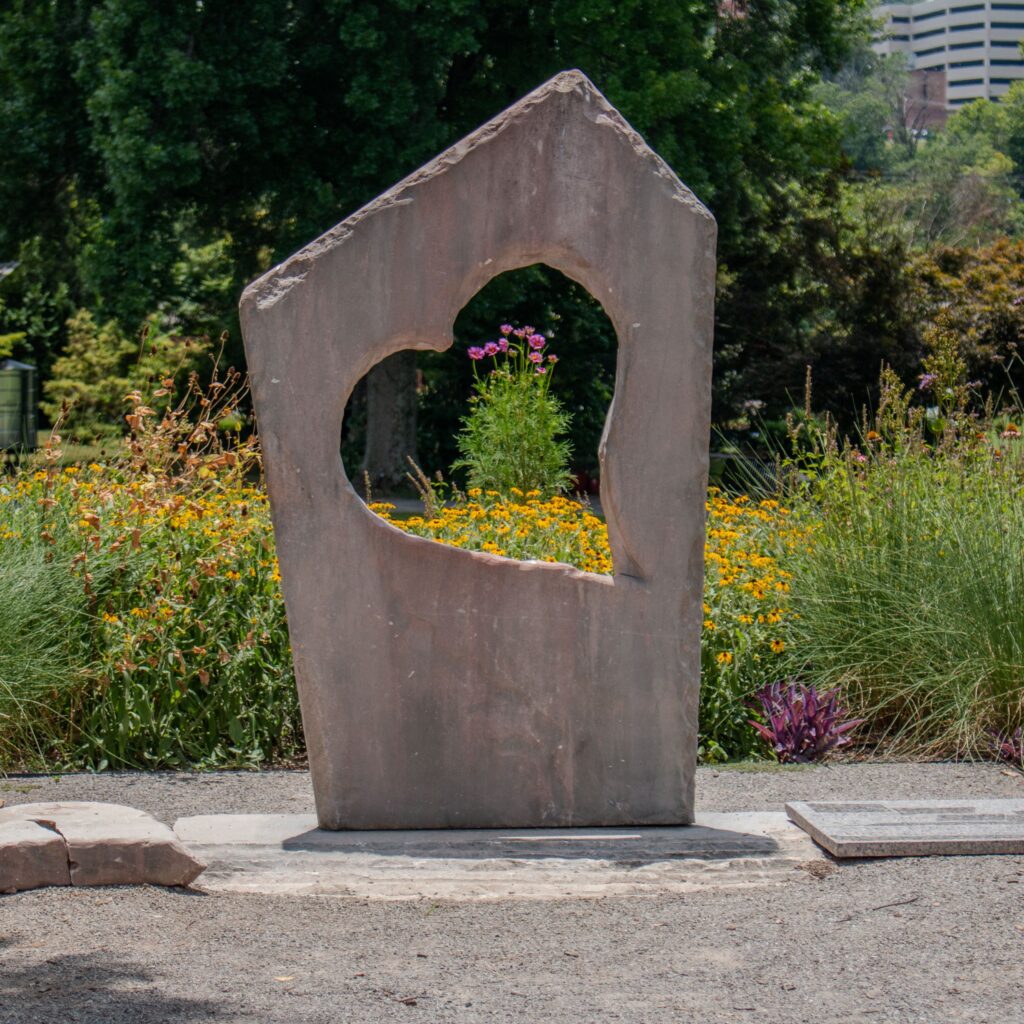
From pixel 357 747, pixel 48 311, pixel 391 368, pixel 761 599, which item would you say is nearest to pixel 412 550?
pixel 357 747

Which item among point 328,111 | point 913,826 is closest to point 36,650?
point 913,826

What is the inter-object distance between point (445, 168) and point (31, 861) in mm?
2332

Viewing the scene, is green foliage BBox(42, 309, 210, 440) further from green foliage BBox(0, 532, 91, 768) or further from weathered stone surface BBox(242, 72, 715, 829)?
weathered stone surface BBox(242, 72, 715, 829)

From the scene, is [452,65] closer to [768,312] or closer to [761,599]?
[768,312]

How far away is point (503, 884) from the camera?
3.96m

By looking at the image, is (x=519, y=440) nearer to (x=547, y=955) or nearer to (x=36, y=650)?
(x=36, y=650)

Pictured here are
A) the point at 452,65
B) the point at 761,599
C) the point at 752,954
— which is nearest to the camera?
the point at 752,954

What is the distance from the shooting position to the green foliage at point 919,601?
5586 mm

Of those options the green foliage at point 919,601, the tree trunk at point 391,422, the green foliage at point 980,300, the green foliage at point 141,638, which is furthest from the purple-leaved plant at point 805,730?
the tree trunk at point 391,422

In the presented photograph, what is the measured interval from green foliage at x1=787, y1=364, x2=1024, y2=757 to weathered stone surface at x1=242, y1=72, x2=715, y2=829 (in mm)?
1627

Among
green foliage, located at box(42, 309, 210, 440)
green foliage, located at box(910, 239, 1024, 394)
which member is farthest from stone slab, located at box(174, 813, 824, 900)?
green foliage, located at box(42, 309, 210, 440)

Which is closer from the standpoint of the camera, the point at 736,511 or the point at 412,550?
the point at 412,550

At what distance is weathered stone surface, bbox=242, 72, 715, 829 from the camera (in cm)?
427

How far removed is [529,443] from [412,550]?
5133mm
